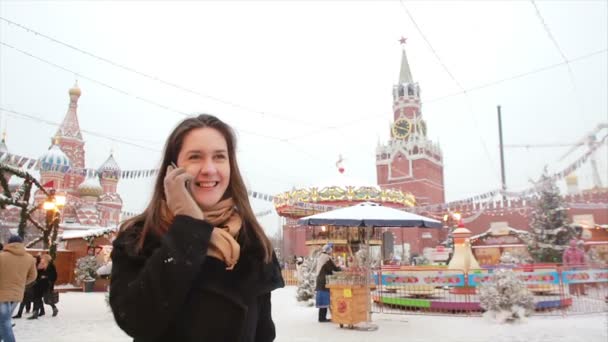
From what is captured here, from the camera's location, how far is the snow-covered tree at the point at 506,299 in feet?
28.9

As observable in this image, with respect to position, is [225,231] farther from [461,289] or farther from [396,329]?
[461,289]

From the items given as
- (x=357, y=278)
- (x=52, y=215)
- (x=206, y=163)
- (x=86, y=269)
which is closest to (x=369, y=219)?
(x=357, y=278)

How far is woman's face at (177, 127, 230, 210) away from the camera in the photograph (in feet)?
4.38

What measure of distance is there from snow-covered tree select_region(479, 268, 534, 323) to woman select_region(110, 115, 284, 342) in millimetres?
8837

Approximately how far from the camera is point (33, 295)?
31.2 feet

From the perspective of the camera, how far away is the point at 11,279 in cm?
542

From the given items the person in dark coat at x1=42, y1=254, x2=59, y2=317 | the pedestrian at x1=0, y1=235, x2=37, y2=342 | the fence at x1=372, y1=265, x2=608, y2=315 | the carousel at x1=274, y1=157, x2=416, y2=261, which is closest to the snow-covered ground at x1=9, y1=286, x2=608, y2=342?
the person in dark coat at x1=42, y1=254, x2=59, y2=317

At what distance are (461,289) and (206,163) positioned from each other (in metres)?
11.7

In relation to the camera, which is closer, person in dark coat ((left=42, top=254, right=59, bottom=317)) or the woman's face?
the woman's face

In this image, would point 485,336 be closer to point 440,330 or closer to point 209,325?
point 440,330

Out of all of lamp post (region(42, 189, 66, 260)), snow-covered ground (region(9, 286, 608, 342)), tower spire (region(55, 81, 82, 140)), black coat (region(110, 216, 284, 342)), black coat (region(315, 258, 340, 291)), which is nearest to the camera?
black coat (region(110, 216, 284, 342))

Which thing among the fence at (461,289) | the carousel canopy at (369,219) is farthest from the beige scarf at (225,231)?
the fence at (461,289)

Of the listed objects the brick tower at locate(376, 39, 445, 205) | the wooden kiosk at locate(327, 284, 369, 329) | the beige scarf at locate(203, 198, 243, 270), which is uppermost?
the brick tower at locate(376, 39, 445, 205)

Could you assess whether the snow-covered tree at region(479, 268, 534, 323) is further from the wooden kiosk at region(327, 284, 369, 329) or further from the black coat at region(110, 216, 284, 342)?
the black coat at region(110, 216, 284, 342)
